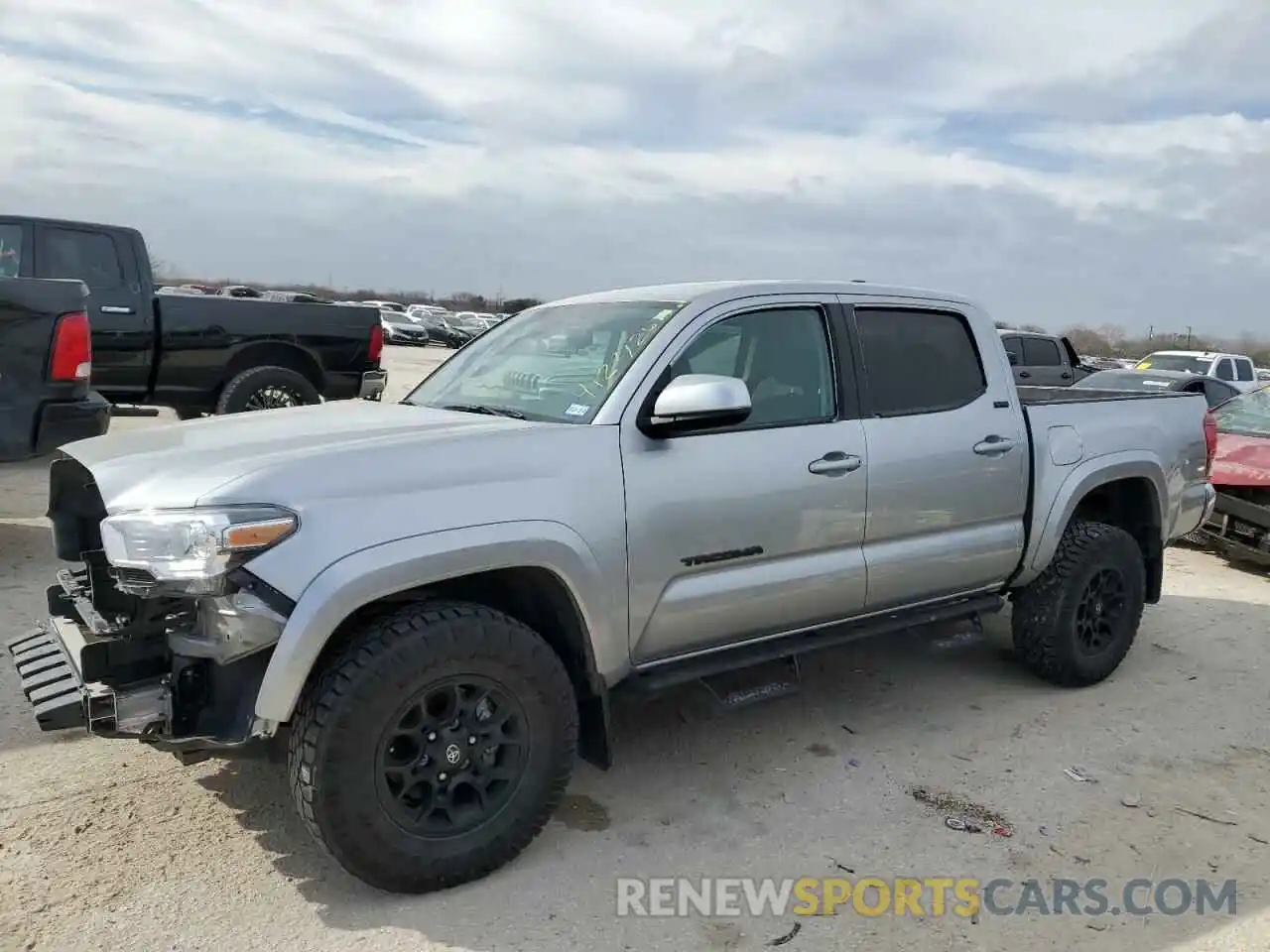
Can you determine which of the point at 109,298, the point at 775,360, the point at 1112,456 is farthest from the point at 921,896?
the point at 109,298

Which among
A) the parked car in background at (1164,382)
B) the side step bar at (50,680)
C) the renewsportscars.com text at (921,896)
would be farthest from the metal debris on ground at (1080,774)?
the parked car in background at (1164,382)

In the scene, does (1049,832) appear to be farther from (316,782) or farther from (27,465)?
(27,465)

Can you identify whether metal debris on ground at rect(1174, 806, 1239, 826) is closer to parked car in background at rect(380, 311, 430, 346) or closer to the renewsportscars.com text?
the renewsportscars.com text

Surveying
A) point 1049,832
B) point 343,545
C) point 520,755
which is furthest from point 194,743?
point 1049,832

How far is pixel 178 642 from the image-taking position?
9.25 ft

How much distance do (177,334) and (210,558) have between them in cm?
708

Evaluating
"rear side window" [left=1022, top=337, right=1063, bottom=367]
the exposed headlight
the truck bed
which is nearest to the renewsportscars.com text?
the exposed headlight

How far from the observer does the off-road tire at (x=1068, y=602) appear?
4816mm

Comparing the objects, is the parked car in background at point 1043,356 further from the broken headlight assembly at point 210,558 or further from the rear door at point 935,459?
the broken headlight assembly at point 210,558

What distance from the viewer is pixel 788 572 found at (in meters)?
3.75

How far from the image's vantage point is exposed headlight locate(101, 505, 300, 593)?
2.68m

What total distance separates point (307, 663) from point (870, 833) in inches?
79.1

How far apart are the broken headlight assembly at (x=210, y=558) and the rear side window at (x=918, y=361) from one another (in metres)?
2.44

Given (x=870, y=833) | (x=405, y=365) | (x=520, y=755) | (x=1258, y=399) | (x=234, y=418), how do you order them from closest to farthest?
1. (x=520, y=755)
2. (x=870, y=833)
3. (x=234, y=418)
4. (x=1258, y=399)
5. (x=405, y=365)
